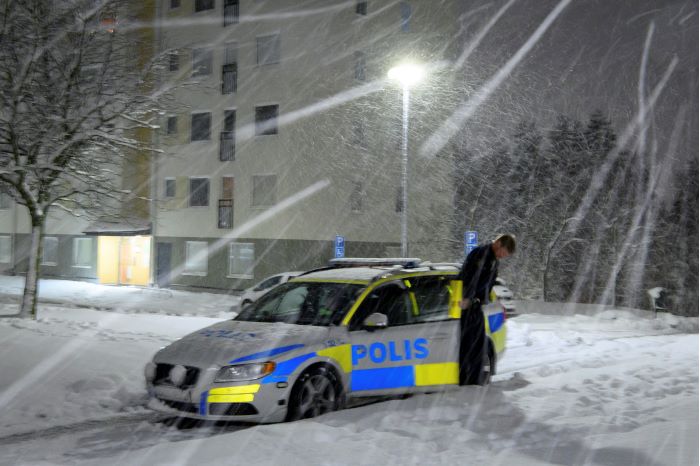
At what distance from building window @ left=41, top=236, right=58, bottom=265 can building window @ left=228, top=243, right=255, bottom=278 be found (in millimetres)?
Answer: 11923

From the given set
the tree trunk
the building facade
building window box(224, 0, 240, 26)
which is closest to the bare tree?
the tree trunk

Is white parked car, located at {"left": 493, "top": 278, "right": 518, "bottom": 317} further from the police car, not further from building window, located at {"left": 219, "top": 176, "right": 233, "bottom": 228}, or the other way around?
building window, located at {"left": 219, "top": 176, "right": 233, "bottom": 228}

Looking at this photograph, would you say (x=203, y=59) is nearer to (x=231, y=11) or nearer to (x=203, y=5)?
(x=231, y=11)

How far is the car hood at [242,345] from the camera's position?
22.5 feet

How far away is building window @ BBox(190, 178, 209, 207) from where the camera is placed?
3562 cm

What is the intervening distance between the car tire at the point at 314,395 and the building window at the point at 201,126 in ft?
97.5

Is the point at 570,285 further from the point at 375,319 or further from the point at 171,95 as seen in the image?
the point at 375,319

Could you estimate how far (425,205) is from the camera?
128ft

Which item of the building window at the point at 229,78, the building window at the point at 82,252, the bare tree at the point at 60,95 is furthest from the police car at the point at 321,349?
the building window at the point at 82,252

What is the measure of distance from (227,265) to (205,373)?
92.8ft

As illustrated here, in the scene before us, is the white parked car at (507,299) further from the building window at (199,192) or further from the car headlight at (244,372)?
the building window at (199,192)

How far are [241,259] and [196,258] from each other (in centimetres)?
254

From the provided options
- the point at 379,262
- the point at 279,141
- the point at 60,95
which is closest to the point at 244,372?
the point at 379,262

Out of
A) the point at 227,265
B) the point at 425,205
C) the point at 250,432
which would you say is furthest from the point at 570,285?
the point at 250,432
